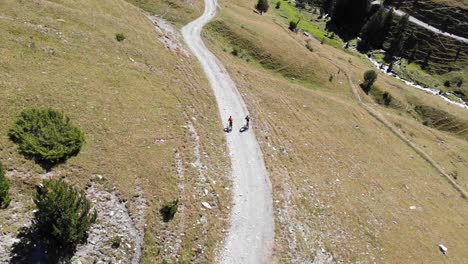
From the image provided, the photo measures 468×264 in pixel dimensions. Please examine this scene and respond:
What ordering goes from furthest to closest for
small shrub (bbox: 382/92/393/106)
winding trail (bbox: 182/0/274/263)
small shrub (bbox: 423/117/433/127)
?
small shrub (bbox: 423/117/433/127)
small shrub (bbox: 382/92/393/106)
winding trail (bbox: 182/0/274/263)

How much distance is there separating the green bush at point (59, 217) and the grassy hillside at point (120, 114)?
1747mm

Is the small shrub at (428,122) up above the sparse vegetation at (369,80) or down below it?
below

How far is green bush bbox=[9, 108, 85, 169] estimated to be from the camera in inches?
917

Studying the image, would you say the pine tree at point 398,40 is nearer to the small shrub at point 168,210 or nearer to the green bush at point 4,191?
the small shrub at point 168,210

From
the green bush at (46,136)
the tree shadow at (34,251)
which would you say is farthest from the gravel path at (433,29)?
the tree shadow at (34,251)

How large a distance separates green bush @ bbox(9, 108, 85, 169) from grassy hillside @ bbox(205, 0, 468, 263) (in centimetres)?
1741

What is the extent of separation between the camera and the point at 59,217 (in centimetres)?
1933

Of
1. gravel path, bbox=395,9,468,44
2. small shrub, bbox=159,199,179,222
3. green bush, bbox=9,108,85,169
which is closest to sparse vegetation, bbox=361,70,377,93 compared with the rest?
small shrub, bbox=159,199,179,222

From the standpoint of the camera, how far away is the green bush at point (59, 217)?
1892 centimetres

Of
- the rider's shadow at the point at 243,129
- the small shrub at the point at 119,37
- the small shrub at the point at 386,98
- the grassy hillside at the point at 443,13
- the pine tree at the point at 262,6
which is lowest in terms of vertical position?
the rider's shadow at the point at 243,129

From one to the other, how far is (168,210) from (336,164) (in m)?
25.4

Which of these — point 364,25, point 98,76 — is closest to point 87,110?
point 98,76

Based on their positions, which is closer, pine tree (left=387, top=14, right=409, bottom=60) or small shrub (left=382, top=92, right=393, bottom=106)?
small shrub (left=382, top=92, right=393, bottom=106)

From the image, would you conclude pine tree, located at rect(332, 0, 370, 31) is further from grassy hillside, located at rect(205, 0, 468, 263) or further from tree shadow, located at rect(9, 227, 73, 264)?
tree shadow, located at rect(9, 227, 73, 264)
